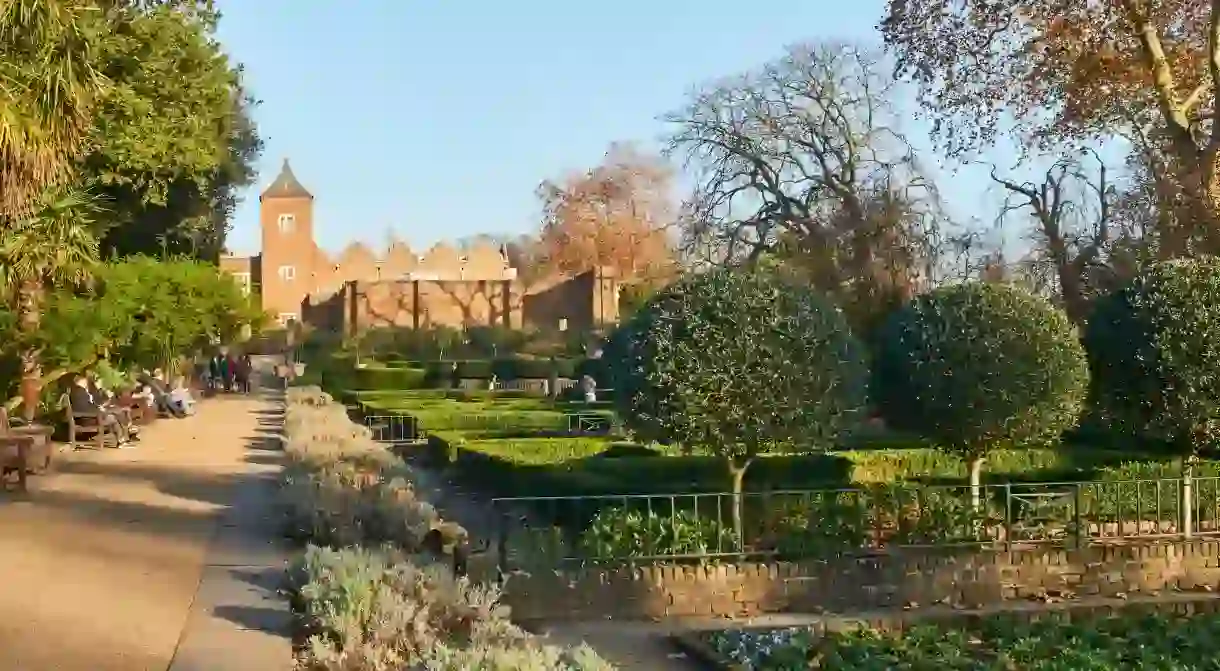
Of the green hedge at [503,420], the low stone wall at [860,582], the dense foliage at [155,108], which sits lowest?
the low stone wall at [860,582]

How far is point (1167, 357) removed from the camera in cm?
1059

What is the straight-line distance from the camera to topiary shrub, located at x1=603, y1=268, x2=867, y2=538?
928 centimetres

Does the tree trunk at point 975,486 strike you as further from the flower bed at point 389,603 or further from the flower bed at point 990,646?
the flower bed at point 389,603

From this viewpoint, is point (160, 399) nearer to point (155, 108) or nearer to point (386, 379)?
point (155, 108)

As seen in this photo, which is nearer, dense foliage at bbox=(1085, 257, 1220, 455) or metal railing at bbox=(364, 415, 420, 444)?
dense foliage at bbox=(1085, 257, 1220, 455)

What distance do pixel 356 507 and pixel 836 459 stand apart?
5.62 metres

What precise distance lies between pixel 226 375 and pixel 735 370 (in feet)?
123

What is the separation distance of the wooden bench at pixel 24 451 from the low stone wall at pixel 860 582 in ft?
23.3

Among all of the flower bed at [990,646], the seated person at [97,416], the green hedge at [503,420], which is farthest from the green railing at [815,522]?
the seated person at [97,416]

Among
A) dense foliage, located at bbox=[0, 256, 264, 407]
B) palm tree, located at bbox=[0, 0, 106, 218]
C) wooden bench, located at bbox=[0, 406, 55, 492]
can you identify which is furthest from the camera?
dense foliage, located at bbox=[0, 256, 264, 407]

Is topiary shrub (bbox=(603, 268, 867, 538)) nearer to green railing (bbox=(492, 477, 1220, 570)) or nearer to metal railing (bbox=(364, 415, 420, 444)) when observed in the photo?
green railing (bbox=(492, 477, 1220, 570))

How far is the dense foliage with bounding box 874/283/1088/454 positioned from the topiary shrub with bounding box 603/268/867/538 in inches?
44.6

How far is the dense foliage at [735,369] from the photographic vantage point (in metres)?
9.28

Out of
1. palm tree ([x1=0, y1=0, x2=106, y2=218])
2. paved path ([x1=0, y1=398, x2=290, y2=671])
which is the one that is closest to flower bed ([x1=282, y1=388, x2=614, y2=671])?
paved path ([x1=0, y1=398, x2=290, y2=671])
